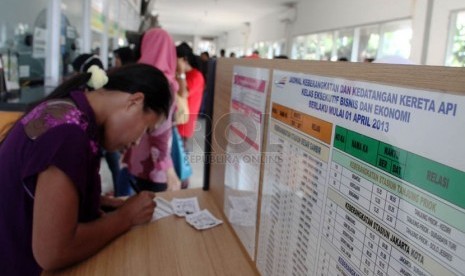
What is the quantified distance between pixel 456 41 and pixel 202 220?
4.30 m

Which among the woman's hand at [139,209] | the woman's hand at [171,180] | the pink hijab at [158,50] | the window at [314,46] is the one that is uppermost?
the window at [314,46]

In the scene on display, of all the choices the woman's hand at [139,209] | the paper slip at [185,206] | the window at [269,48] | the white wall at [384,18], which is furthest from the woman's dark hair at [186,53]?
the window at [269,48]

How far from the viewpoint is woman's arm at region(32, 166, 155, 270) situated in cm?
83

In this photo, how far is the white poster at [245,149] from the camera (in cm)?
86

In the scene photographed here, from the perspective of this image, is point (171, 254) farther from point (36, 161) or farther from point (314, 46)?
point (314, 46)

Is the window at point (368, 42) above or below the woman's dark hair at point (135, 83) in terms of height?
above

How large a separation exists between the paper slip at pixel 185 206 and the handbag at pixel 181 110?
129cm

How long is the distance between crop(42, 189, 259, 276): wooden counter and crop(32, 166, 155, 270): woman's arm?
0.05 m

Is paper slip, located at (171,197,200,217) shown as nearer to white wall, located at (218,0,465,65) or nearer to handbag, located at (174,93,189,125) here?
handbag, located at (174,93,189,125)

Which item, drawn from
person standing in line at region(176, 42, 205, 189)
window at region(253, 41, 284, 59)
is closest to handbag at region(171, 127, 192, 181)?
person standing in line at region(176, 42, 205, 189)

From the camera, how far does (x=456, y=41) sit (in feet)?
13.7

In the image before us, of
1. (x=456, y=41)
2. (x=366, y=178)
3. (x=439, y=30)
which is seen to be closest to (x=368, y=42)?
(x=439, y=30)

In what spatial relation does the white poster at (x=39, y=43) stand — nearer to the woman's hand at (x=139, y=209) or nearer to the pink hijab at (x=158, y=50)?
the pink hijab at (x=158, y=50)

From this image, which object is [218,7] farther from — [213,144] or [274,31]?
[213,144]
